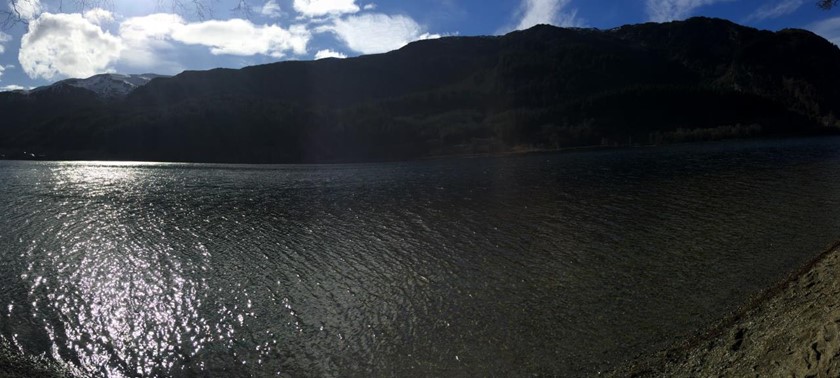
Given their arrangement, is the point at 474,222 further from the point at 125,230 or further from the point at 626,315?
the point at 125,230

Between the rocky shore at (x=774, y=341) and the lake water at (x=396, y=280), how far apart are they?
1.01m

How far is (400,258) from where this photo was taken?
781 inches

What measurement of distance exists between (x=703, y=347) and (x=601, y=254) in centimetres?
943

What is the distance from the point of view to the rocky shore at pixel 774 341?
718 centimetres

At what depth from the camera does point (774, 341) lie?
8.32 meters

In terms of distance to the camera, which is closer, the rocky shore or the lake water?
the rocky shore

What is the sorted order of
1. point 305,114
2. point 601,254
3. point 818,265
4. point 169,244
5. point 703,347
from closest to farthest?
point 703,347 < point 818,265 < point 601,254 < point 169,244 < point 305,114

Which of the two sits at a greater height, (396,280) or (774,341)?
(774,341)

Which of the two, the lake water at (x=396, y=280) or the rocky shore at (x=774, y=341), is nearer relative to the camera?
the rocky shore at (x=774, y=341)

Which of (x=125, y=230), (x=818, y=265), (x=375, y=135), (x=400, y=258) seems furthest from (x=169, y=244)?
(x=375, y=135)

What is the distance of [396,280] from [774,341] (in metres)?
11.1

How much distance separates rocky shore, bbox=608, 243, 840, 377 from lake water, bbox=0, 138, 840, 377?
3.32 ft

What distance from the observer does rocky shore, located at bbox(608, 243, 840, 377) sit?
7.18 meters

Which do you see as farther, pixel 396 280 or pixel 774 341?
pixel 396 280
